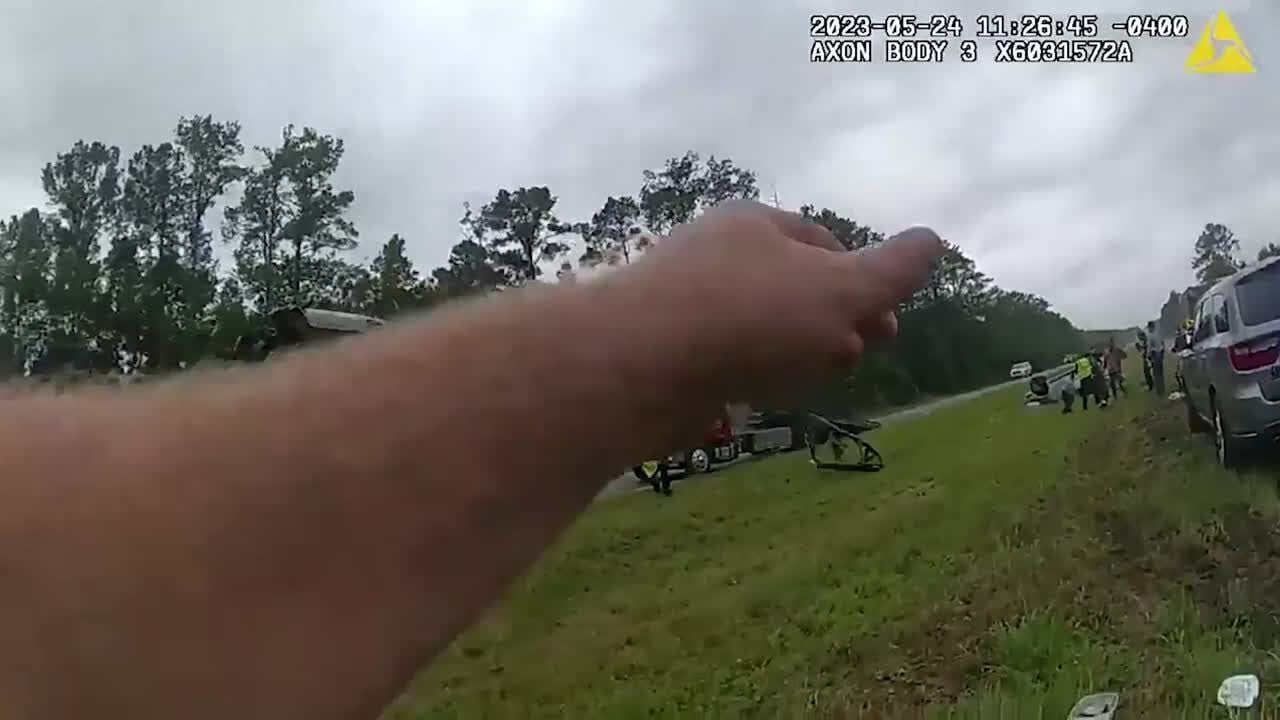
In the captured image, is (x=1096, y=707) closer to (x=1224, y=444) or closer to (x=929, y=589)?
(x=929, y=589)

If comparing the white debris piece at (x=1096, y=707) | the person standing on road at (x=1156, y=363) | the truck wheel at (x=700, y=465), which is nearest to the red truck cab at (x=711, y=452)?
the truck wheel at (x=700, y=465)

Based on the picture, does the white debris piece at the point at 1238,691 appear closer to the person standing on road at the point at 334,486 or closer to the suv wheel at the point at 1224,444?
the suv wheel at the point at 1224,444

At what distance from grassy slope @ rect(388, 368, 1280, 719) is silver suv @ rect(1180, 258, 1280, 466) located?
0.14 feet

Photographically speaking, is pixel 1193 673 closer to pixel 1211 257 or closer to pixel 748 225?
pixel 1211 257

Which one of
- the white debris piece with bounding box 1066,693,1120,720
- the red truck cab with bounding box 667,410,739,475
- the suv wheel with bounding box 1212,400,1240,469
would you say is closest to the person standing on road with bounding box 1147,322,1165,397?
the suv wheel with bounding box 1212,400,1240,469

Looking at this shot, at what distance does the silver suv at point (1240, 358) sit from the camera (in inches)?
42.9

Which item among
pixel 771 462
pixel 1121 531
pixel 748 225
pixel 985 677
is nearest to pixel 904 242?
pixel 748 225

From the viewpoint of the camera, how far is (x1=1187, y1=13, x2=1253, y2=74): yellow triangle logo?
1.00m

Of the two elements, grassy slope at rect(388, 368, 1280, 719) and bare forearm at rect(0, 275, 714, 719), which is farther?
grassy slope at rect(388, 368, 1280, 719)

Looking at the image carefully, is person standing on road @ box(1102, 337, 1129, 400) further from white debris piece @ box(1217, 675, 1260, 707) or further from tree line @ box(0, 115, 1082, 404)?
white debris piece @ box(1217, 675, 1260, 707)

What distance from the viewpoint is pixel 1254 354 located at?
1132mm

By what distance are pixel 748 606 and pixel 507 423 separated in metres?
0.99

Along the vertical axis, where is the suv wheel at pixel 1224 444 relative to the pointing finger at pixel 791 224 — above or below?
below

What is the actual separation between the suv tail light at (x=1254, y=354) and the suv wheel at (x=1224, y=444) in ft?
0.21
